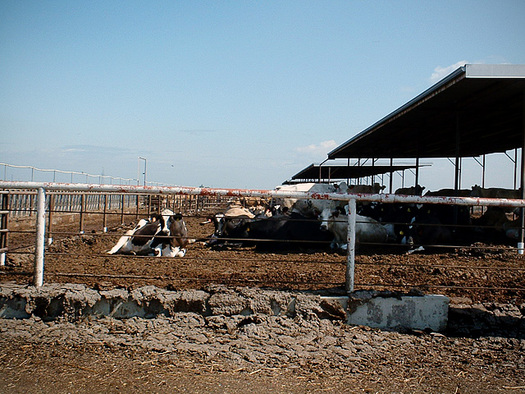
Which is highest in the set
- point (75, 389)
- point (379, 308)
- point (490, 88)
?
point (490, 88)

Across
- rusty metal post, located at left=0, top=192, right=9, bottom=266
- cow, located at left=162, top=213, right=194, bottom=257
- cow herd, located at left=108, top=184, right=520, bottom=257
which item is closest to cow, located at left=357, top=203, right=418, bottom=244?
cow herd, located at left=108, top=184, right=520, bottom=257

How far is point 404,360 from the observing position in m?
3.39

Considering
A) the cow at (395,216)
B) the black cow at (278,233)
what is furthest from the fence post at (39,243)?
the cow at (395,216)

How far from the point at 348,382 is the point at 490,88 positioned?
945 centimetres

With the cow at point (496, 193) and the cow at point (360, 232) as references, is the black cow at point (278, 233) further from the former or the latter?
the cow at point (496, 193)

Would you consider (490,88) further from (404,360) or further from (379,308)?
(404,360)

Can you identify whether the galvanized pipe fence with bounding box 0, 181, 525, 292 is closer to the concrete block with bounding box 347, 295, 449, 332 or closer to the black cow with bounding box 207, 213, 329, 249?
the concrete block with bounding box 347, 295, 449, 332

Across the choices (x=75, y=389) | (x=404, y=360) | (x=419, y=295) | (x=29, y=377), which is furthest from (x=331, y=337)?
(x=29, y=377)

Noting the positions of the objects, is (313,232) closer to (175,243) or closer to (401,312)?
(175,243)

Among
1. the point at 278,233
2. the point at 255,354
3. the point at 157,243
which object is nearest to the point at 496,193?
the point at 278,233

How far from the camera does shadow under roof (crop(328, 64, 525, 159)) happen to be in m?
8.98

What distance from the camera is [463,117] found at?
1423 centimetres

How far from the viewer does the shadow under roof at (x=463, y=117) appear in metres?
8.98

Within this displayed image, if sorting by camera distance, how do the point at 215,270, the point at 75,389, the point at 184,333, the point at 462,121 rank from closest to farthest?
the point at 75,389 < the point at 184,333 < the point at 215,270 < the point at 462,121
